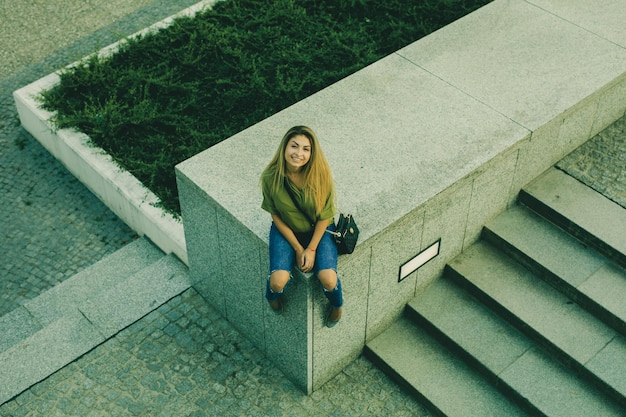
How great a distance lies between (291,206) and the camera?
226 inches

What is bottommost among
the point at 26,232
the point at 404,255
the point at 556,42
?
the point at 26,232

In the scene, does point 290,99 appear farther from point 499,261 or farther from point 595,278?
point 595,278

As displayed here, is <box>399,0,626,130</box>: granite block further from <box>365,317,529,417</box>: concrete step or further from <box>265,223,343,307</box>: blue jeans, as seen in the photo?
<box>265,223,343,307</box>: blue jeans

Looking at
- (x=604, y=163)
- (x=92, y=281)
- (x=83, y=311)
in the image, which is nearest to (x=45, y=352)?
(x=83, y=311)

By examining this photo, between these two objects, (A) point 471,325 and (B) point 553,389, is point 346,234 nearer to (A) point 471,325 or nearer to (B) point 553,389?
(A) point 471,325

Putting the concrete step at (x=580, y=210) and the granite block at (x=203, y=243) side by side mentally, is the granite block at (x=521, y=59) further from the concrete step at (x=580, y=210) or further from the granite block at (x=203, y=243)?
the granite block at (x=203, y=243)

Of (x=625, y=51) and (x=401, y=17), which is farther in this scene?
(x=401, y=17)

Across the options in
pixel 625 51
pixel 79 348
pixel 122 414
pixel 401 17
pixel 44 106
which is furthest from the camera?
pixel 401 17

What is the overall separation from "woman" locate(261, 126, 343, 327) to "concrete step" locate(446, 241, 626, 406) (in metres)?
1.84

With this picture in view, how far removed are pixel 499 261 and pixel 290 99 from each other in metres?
3.35

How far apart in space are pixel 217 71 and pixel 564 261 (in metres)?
5.05

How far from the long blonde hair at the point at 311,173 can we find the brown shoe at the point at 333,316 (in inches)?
34.9

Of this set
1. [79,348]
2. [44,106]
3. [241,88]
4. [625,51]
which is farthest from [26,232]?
[625,51]

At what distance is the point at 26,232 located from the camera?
8.98 meters
